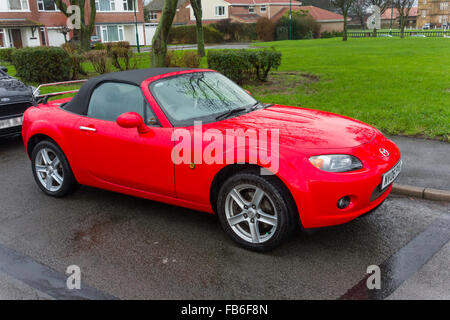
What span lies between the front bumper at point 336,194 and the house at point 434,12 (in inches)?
4934

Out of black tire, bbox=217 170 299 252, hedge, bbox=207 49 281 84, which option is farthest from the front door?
black tire, bbox=217 170 299 252

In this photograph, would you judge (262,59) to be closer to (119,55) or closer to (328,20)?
(119,55)

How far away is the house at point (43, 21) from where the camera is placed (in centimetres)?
→ 4641

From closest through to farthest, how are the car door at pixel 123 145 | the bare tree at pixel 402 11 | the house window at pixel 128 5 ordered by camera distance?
1. the car door at pixel 123 145
2. the bare tree at pixel 402 11
3. the house window at pixel 128 5

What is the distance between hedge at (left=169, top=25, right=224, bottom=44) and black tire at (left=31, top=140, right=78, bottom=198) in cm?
5151

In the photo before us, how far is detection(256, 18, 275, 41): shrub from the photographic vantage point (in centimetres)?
5897

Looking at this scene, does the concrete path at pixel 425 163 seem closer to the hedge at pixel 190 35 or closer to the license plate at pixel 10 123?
the license plate at pixel 10 123

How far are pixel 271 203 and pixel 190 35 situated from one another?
55.5 metres

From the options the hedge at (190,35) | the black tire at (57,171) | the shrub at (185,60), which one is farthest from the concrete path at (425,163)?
the hedge at (190,35)

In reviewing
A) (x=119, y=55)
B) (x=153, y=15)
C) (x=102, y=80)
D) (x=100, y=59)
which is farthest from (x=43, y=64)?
(x=153, y=15)

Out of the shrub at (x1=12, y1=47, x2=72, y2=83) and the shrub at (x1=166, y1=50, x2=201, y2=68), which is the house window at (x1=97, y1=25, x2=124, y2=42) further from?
the shrub at (x1=166, y1=50, x2=201, y2=68)

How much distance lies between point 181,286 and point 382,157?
6.94 feet

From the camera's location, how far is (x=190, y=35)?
186ft
